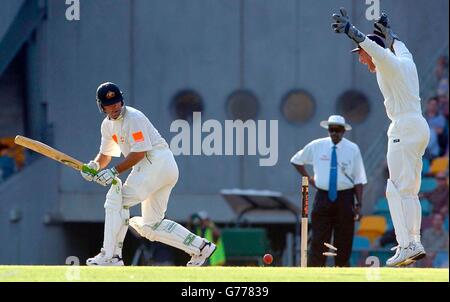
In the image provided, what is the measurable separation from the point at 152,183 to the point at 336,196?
3228 mm

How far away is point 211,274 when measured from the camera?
11.8 metres

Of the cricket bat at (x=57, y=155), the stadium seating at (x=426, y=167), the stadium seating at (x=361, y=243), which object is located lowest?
the stadium seating at (x=361, y=243)

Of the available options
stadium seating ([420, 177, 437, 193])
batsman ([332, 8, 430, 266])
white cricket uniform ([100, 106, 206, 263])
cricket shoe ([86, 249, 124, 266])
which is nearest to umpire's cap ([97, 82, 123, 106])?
white cricket uniform ([100, 106, 206, 263])

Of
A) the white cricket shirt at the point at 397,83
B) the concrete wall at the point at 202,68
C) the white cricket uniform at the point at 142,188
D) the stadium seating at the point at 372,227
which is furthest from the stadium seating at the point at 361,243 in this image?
the white cricket shirt at the point at 397,83

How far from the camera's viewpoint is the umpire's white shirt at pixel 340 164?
16922 mm

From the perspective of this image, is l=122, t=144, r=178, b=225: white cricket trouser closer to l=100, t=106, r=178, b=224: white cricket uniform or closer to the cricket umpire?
l=100, t=106, r=178, b=224: white cricket uniform

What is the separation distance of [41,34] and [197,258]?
413 inches

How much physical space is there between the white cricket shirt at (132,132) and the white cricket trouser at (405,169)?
218 centimetres

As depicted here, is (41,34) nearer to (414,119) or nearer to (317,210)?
(317,210)

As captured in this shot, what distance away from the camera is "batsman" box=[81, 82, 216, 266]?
1398 centimetres

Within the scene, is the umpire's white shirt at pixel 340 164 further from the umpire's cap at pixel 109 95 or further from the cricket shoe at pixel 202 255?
the umpire's cap at pixel 109 95

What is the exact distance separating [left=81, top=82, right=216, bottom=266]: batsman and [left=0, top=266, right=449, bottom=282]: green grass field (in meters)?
1.37

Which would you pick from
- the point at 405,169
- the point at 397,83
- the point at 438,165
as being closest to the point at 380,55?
the point at 397,83
